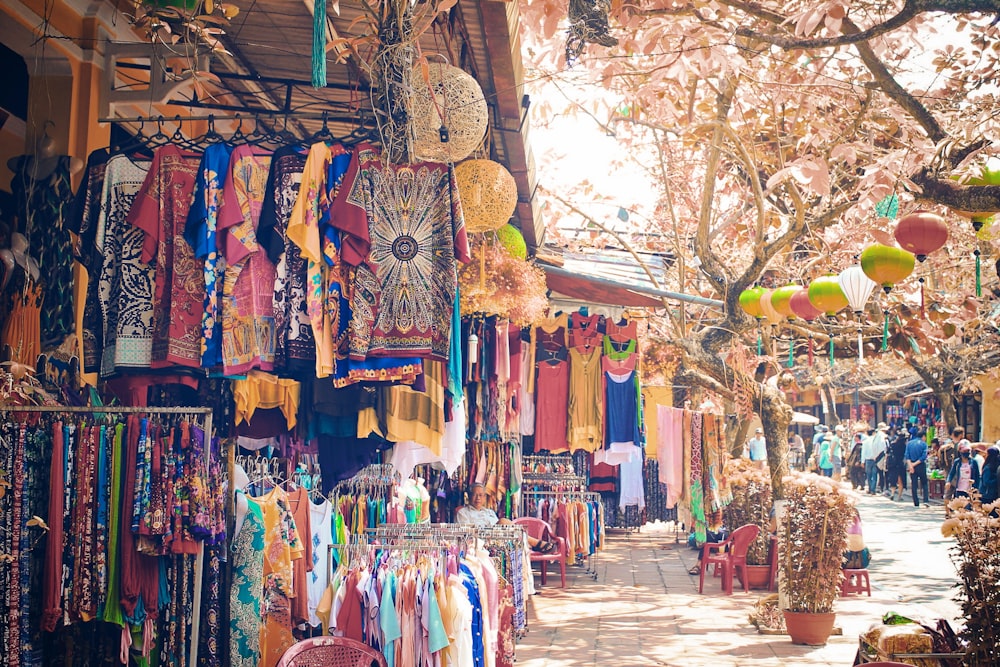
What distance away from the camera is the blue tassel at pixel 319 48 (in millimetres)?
4203

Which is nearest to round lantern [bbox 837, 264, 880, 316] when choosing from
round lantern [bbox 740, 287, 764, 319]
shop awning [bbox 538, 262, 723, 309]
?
round lantern [bbox 740, 287, 764, 319]

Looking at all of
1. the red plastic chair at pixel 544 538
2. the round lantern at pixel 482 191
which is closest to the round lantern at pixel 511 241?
the round lantern at pixel 482 191

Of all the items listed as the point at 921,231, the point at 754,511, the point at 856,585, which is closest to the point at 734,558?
the point at 754,511

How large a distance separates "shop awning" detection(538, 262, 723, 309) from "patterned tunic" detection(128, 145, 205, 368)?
5.53 m

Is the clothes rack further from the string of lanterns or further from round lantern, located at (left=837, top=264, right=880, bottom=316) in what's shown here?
round lantern, located at (left=837, top=264, right=880, bottom=316)

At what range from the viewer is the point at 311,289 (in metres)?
4.29

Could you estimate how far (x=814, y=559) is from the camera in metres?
8.61

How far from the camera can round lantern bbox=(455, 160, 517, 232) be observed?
241 inches

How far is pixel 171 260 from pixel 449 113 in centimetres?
173

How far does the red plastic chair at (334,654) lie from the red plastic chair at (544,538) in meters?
6.00

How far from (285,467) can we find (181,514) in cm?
223

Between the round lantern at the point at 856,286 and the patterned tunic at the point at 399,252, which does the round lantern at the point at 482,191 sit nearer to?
the patterned tunic at the point at 399,252

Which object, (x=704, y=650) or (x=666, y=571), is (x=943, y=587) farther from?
(x=704, y=650)

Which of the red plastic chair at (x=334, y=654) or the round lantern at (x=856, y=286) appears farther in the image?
the round lantern at (x=856, y=286)
